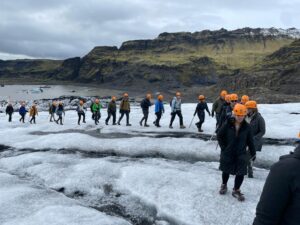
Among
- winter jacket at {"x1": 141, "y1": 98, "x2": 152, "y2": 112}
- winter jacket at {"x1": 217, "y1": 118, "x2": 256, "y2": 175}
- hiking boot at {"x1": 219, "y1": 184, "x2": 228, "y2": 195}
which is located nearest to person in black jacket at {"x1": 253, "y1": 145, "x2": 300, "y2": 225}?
winter jacket at {"x1": 217, "y1": 118, "x2": 256, "y2": 175}

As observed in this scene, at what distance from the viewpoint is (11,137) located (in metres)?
21.4

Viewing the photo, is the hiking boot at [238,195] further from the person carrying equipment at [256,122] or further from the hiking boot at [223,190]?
the person carrying equipment at [256,122]

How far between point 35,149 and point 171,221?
10.9 m

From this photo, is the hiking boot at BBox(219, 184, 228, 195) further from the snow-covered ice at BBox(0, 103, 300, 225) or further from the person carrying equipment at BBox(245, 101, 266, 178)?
the person carrying equipment at BBox(245, 101, 266, 178)

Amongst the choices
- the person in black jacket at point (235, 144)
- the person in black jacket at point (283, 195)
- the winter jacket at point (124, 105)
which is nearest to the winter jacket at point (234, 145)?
the person in black jacket at point (235, 144)

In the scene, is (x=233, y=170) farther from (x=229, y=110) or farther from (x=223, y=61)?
(x=223, y=61)

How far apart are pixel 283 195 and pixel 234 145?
559 cm

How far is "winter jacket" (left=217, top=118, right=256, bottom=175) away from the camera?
8.95 m

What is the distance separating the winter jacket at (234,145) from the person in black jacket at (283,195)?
536cm

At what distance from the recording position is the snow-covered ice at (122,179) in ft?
31.2

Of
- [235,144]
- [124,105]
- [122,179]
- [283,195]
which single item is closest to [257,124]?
[235,144]

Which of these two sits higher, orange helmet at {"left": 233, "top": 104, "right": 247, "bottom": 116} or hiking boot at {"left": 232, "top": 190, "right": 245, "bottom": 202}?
orange helmet at {"left": 233, "top": 104, "right": 247, "bottom": 116}

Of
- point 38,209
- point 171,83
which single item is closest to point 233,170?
point 38,209

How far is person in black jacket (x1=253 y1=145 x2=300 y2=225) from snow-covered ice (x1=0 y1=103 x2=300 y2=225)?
5.45 meters
